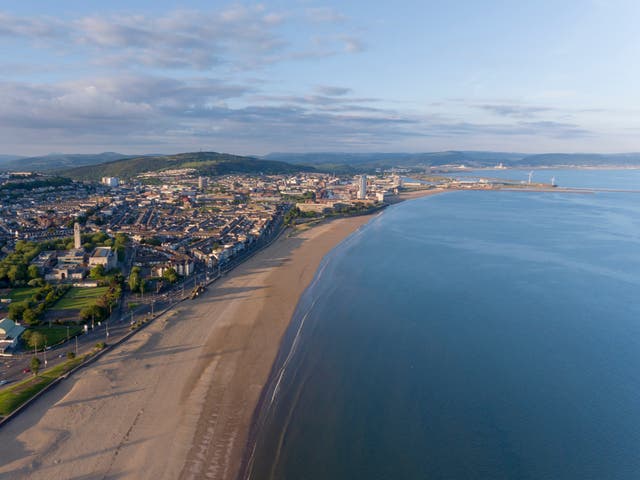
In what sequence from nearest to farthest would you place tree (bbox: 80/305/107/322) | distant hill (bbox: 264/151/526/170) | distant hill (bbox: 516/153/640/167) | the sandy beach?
the sandy beach
tree (bbox: 80/305/107/322)
distant hill (bbox: 264/151/526/170)
distant hill (bbox: 516/153/640/167)

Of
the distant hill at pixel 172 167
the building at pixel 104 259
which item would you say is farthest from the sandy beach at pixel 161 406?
the distant hill at pixel 172 167

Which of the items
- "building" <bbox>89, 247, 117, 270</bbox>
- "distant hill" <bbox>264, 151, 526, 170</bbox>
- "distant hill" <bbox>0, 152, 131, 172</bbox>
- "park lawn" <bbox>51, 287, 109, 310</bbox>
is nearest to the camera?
"park lawn" <bbox>51, 287, 109, 310</bbox>

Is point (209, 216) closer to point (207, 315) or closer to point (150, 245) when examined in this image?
point (150, 245)

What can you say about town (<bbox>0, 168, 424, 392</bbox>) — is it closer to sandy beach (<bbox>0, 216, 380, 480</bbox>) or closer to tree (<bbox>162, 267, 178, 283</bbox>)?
tree (<bbox>162, 267, 178, 283</bbox>)

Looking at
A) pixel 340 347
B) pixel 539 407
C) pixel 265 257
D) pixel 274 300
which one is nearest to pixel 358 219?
pixel 265 257

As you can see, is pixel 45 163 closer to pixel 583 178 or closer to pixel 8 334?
pixel 8 334

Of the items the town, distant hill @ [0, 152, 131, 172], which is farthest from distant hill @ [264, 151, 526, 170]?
the town

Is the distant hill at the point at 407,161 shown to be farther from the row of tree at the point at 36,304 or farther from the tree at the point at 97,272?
the row of tree at the point at 36,304
